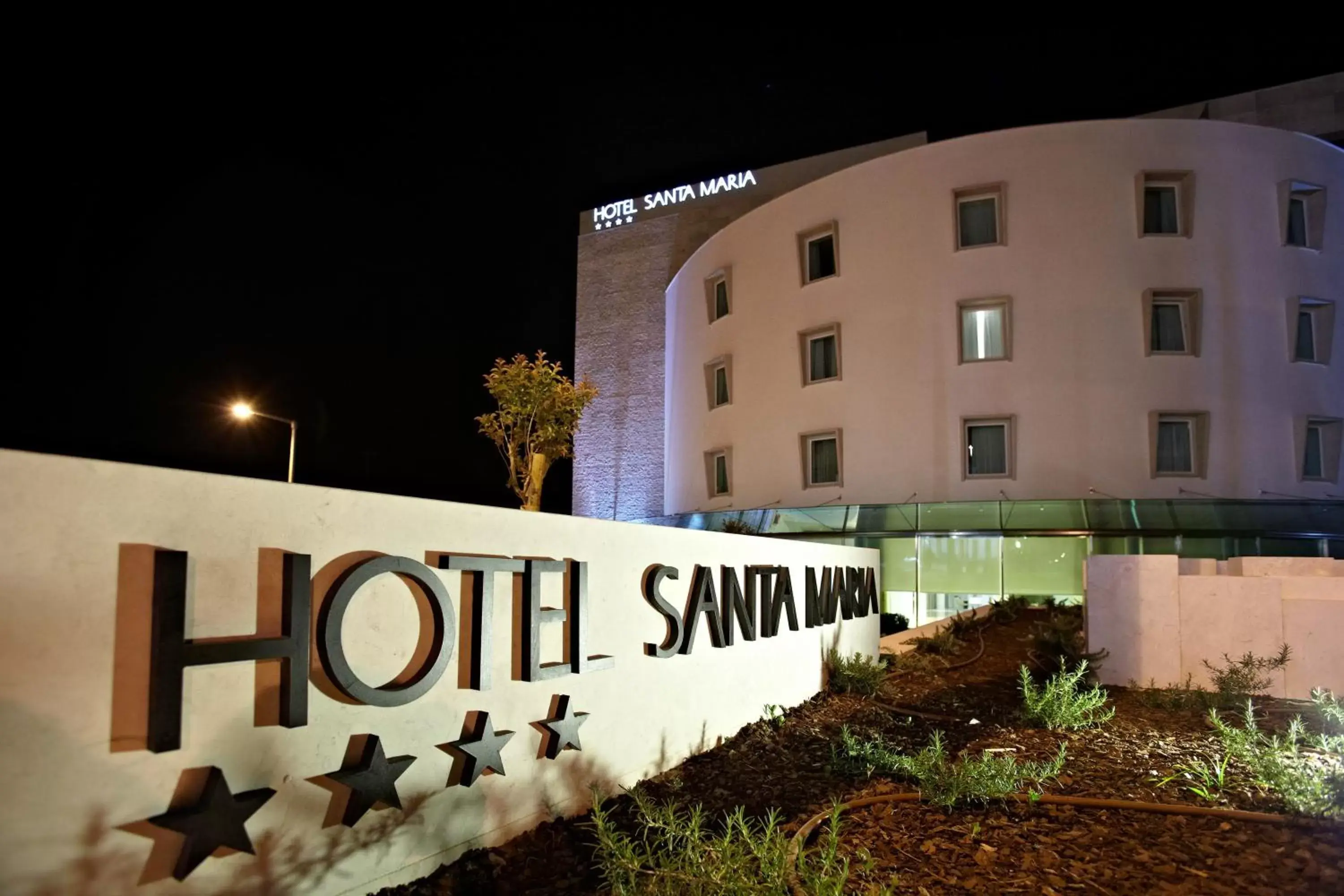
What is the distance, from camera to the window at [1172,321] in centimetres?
2275

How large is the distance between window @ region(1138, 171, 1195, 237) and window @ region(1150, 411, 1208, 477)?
508 centimetres

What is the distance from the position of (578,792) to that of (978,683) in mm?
8136

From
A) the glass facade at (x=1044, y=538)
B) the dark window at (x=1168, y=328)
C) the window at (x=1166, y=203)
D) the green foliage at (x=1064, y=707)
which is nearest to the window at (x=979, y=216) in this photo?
the window at (x=1166, y=203)

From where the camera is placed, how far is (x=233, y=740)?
3807 mm

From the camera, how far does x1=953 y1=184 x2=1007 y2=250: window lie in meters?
23.9

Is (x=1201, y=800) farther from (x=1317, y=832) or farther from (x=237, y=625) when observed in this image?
(x=237, y=625)

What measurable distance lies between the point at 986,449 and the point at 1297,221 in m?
11.5

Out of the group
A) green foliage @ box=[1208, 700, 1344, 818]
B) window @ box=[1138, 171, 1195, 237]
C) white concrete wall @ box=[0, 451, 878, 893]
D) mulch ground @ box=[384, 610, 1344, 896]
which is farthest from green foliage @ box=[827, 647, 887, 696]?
window @ box=[1138, 171, 1195, 237]

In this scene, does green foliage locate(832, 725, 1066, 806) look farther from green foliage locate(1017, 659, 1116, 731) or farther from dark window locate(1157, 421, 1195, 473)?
dark window locate(1157, 421, 1195, 473)

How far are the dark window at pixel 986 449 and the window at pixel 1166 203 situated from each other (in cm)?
671

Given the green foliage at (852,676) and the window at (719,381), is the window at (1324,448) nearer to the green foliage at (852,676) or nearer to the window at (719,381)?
the window at (719,381)

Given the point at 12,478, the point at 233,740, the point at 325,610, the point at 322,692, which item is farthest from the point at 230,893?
the point at 12,478

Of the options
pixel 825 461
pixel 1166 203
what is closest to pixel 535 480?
pixel 825 461

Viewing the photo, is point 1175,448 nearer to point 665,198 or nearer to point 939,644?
point 939,644
